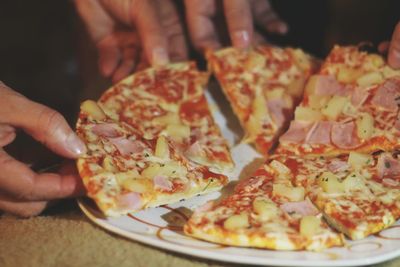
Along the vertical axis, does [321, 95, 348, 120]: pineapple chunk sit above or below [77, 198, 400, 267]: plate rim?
above

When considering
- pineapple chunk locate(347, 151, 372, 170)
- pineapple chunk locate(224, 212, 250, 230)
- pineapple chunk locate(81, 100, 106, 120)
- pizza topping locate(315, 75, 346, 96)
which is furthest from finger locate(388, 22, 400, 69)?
pineapple chunk locate(81, 100, 106, 120)

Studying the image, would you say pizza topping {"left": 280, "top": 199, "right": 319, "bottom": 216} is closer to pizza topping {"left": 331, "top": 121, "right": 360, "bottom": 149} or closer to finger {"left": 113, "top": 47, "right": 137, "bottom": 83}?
pizza topping {"left": 331, "top": 121, "right": 360, "bottom": 149}

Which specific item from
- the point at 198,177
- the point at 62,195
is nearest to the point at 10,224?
the point at 62,195

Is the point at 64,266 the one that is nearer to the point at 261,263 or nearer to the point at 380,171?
the point at 261,263

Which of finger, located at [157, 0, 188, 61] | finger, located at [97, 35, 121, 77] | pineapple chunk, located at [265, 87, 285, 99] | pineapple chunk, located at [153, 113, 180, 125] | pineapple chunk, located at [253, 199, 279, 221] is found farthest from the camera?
finger, located at [157, 0, 188, 61]

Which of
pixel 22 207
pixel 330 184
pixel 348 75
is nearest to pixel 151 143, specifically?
pixel 22 207
